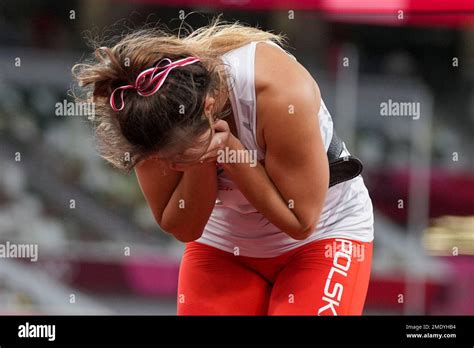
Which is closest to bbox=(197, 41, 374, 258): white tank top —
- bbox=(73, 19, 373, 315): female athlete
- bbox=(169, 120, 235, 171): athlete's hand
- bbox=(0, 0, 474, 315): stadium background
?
bbox=(73, 19, 373, 315): female athlete

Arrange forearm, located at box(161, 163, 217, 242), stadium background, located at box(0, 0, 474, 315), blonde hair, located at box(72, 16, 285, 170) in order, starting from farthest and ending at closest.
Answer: stadium background, located at box(0, 0, 474, 315) → forearm, located at box(161, 163, 217, 242) → blonde hair, located at box(72, 16, 285, 170)

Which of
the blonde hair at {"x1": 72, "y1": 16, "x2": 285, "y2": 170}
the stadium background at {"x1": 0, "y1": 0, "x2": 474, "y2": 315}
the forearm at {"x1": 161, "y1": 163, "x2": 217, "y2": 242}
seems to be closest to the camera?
the blonde hair at {"x1": 72, "y1": 16, "x2": 285, "y2": 170}

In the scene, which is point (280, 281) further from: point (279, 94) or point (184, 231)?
point (279, 94)

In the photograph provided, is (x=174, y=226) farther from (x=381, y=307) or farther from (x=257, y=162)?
Result: (x=381, y=307)

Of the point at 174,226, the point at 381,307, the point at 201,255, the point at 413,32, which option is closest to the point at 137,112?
the point at 174,226

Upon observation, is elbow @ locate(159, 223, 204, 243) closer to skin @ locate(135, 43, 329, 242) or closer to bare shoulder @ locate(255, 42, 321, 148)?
skin @ locate(135, 43, 329, 242)

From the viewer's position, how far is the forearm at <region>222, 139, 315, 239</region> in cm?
124

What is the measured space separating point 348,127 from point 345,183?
1873 millimetres

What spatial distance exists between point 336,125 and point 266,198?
1.94 meters

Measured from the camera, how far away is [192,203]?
1.29m

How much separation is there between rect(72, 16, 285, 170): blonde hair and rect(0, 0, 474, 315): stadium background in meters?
1.77

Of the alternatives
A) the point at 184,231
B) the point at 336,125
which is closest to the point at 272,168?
the point at 184,231

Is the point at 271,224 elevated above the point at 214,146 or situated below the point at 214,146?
below

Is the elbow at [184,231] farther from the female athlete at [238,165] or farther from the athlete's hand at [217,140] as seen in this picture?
the athlete's hand at [217,140]
